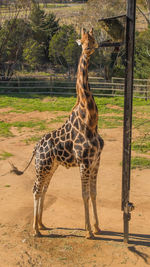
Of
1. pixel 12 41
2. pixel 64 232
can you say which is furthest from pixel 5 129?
pixel 12 41

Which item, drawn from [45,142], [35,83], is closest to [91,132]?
[45,142]

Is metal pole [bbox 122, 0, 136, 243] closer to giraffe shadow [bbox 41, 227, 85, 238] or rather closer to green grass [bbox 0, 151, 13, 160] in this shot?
giraffe shadow [bbox 41, 227, 85, 238]

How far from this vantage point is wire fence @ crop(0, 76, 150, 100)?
23.6m

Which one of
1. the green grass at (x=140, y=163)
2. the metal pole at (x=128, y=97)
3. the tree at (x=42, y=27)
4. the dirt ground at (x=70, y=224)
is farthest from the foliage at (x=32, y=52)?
the metal pole at (x=128, y=97)

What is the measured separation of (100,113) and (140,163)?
7972 millimetres

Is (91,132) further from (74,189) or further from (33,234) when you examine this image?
(74,189)

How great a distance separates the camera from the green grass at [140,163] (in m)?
11.7

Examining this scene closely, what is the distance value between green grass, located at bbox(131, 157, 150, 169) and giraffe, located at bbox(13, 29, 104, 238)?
4772 millimetres

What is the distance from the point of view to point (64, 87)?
25.5 meters

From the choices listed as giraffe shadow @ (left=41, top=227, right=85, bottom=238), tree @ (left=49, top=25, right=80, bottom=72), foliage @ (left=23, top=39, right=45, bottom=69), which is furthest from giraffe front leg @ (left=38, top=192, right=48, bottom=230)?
foliage @ (left=23, top=39, right=45, bottom=69)

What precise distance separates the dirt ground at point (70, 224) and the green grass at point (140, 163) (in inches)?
16.9

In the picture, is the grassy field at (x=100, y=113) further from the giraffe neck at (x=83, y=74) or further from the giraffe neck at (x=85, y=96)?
the giraffe neck at (x=83, y=74)

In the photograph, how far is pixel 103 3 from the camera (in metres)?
32.0

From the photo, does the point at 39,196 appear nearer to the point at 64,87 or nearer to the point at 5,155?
the point at 5,155
